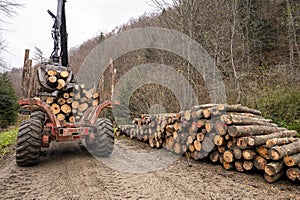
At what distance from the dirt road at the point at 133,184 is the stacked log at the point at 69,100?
5.37ft

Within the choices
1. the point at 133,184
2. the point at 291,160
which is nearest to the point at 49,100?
the point at 133,184

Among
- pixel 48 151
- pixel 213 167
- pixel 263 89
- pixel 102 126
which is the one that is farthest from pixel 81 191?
pixel 263 89

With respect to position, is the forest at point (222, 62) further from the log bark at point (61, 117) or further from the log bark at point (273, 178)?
the log bark at point (273, 178)

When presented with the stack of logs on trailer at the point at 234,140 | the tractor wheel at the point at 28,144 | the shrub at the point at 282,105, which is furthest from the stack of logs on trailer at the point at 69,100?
the shrub at the point at 282,105

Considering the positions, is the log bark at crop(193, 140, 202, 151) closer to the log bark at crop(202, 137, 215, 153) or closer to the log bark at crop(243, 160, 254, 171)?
the log bark at crop(202, 137, 215, 153)

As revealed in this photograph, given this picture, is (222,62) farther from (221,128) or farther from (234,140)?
(234,140)

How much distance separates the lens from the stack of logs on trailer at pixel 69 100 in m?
5.38

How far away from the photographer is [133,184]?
10.6 ft

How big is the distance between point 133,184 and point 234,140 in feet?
6.62

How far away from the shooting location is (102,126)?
476 centimetres

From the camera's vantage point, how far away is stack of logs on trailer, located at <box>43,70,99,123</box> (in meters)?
5.38

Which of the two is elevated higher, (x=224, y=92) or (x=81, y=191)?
(x=224, y=92)

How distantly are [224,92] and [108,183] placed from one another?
8314mm

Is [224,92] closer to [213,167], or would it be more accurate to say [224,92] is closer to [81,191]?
[213,167]
